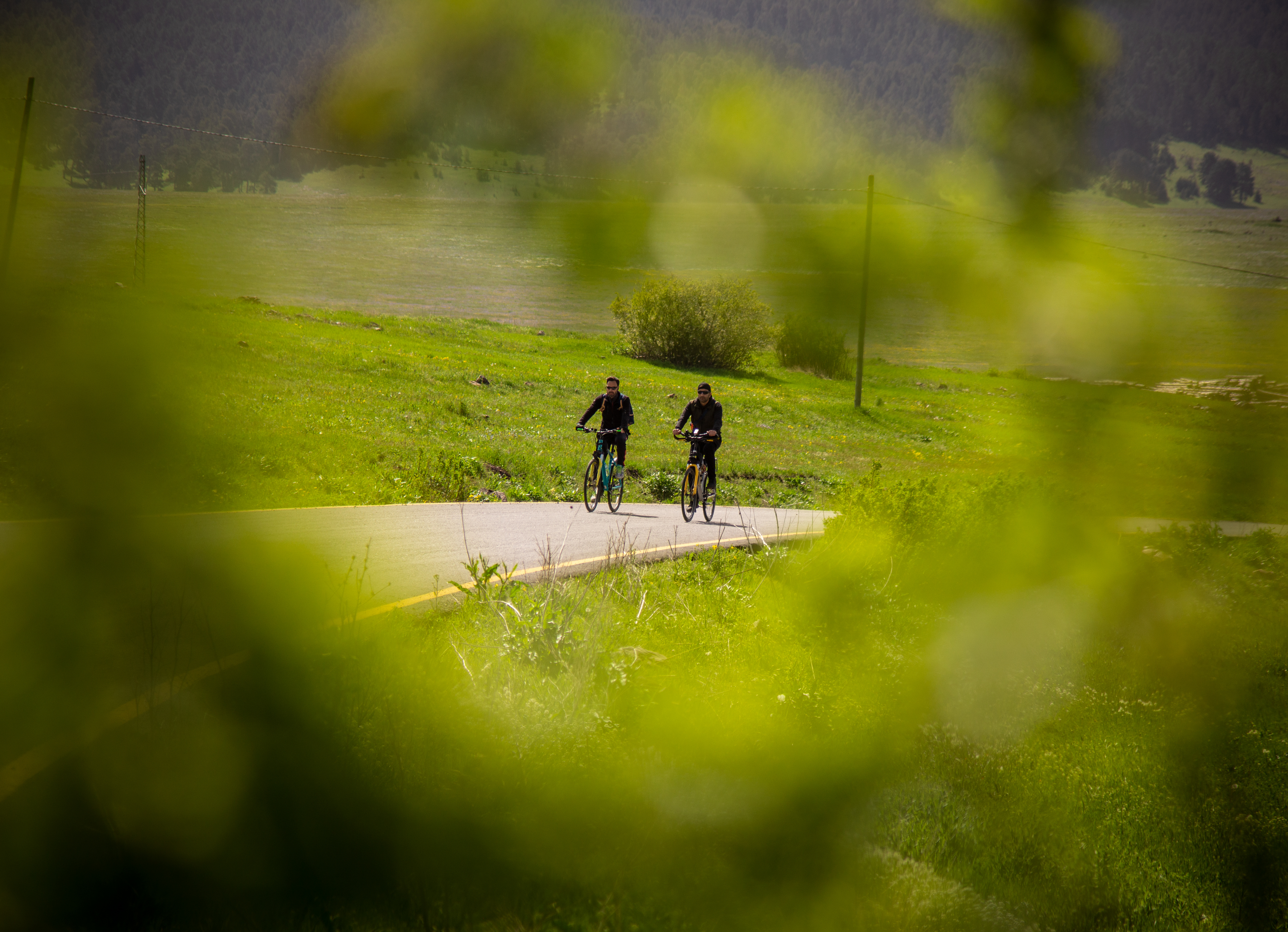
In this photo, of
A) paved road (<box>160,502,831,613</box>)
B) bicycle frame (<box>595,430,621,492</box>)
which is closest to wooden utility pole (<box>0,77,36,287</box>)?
paved road (<box>160,502,831,613</box>)

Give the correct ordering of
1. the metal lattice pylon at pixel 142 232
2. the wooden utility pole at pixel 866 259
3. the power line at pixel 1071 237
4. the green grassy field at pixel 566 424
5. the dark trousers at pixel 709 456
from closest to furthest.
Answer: the power line at pixel 1071 237 < the metal lattice pylon at pixel 142 232 < the wooden utility pole at pixel 866 259 < the green grassy field at pixel 566 424 < the dark trousers at pixel 709 456

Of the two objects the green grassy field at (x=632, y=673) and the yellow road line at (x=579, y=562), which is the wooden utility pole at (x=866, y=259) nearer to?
the green grassy field at (x=632, y=673)

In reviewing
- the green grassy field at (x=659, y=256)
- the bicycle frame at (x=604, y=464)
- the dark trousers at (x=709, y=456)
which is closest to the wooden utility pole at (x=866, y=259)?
the green grassy field at (x=659, y=256)

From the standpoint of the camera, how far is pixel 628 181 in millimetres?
3059

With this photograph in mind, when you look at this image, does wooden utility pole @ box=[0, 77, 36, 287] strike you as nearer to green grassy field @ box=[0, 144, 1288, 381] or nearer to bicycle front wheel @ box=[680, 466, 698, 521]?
green grassy field @ box=[0, 144, 1288, 381]

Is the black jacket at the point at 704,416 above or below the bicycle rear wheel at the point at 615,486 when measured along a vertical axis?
above

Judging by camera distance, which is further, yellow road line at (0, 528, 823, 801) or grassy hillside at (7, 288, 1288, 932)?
yellow road line at (0, 528, 823, 801)

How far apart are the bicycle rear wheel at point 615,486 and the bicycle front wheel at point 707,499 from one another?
129cm

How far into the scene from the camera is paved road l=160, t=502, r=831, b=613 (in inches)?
318

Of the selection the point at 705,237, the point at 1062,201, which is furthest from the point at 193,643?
the point at 1062,201

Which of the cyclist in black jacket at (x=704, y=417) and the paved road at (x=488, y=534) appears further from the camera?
the cyclist in black jacket at (x=704, y=417)

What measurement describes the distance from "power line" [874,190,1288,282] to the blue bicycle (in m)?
11.0

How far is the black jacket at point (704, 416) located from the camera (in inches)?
522

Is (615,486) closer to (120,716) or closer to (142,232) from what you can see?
(120,716)
